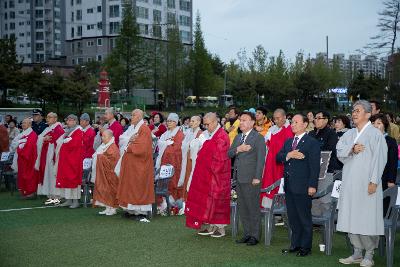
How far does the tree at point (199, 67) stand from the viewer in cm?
5362

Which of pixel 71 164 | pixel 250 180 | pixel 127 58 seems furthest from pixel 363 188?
pixel 127 58

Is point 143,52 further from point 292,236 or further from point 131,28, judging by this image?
point 292,236

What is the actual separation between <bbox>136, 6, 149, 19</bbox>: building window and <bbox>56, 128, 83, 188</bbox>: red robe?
5881cm

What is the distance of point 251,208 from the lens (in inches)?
314

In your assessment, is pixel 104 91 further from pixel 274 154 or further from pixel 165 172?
pixel 274 154

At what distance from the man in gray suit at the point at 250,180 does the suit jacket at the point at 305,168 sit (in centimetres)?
77

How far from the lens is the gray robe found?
646cm

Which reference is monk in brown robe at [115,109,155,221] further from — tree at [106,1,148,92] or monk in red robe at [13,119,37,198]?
tree at [106,1,148,92]

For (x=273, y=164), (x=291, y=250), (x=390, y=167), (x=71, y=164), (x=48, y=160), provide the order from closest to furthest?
(x=291, y=250) → (x=390, y=167) → (x=273, y=164) → (x=71, y=164) → (x=48, y=160)

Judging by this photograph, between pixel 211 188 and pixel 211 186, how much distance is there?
3cm

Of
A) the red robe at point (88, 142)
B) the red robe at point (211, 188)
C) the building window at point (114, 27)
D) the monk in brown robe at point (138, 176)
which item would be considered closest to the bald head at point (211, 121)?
the red robe at point (211, 188)

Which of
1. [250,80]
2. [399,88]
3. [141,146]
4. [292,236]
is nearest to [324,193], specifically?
[292,236]

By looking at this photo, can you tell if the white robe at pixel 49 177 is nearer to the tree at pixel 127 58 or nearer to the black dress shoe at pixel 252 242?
the black dress shoe at pixel 252 242

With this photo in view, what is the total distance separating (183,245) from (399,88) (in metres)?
41.0
